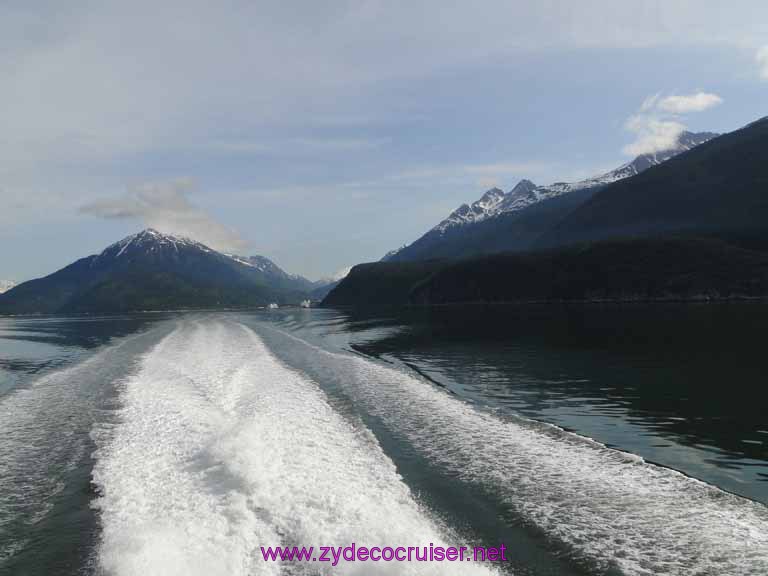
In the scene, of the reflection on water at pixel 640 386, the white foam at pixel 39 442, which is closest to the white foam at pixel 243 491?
the white foam at pixel 39 442

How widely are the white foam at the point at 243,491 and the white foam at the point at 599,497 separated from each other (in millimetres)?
2851

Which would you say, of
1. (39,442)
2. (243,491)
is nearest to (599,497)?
(243,491)

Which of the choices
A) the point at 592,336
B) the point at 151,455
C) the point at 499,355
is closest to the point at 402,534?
the point at 151,455

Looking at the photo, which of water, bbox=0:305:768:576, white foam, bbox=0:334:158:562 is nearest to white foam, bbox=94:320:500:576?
water, bbox=0:305:768:576

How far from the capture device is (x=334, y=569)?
11.5 metres

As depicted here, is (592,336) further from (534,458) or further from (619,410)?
(534,458)

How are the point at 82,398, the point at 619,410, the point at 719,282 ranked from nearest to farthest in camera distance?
the point at 619,410, the point at 82,398, the point at 719,282

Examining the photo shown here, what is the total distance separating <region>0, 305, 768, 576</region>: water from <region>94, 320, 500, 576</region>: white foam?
0.26 ft

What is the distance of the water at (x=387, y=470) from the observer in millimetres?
12469

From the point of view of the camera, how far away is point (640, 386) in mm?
34219

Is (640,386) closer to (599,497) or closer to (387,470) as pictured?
(599,497)

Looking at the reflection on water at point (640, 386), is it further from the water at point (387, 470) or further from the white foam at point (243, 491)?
the white foam at point (243, 491)

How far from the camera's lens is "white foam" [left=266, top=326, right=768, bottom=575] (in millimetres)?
11859

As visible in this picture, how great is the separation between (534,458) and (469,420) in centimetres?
602
